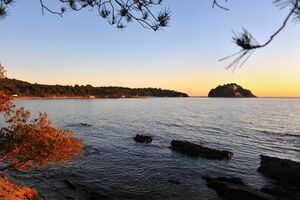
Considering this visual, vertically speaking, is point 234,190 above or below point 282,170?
below

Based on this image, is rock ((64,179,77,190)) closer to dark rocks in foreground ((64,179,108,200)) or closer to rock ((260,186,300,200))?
dark rocks in foreground ((64,179,108,200))

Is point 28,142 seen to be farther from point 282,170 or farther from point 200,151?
point 200,151

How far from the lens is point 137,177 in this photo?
27203mm

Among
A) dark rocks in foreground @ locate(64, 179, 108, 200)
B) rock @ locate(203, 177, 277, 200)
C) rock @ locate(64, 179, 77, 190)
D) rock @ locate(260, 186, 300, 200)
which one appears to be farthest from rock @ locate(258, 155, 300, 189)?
rock @ locate(64, 179, 77, 190)

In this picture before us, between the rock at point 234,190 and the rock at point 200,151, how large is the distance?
8.59 meters

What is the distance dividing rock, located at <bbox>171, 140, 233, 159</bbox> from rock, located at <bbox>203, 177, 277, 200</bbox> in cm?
859

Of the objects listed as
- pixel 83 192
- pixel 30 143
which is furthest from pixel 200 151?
pixel 30 143

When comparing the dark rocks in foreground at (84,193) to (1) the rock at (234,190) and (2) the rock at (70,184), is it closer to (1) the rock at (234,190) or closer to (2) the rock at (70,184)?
(2) the rock at (70,184)

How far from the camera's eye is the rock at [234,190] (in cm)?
2078

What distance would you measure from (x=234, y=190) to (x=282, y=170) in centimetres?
817

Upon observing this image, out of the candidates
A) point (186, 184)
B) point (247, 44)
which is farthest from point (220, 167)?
point (247, 44)

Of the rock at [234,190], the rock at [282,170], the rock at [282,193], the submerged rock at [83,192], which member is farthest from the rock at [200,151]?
the submerged rock at [83,192]

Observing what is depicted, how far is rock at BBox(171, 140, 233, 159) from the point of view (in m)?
34.9

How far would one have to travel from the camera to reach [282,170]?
2738 centimetres
